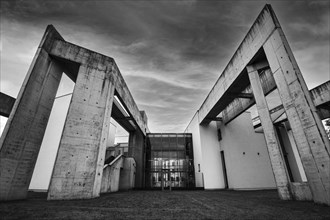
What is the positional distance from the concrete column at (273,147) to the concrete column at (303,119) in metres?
1.24

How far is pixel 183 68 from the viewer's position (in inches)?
548

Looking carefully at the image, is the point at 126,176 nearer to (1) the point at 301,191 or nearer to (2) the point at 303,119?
(1) the point at 301,191

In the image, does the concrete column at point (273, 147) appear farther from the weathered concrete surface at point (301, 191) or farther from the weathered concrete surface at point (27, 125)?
the weathered concrete surface at point (27, 125)

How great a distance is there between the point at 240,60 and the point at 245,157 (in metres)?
10.9

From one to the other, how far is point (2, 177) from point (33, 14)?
8222 mm

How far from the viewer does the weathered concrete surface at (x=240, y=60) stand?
7.72 m

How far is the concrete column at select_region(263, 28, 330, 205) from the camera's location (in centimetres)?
514

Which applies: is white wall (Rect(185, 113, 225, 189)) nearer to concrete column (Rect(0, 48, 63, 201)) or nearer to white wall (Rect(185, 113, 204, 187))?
white wall (Rect(185, 113, 204, 187))

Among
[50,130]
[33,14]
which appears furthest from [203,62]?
[50,130]

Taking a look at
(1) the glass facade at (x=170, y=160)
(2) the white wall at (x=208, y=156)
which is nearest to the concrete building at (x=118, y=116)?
(2) the white wall at (x=208, y=156)

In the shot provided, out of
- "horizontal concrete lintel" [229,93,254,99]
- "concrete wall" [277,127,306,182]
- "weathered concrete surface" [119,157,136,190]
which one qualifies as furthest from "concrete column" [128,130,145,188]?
"concrete wall" [277,127,306,182]

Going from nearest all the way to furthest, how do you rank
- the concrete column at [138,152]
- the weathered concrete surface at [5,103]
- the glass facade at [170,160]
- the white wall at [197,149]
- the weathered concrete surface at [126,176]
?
the weathered concrete surface at [5,103], the weathered concrete surface at [126,176], the white wall at [197,149], the concrete column at [138,152], the glass facade at [170,160]

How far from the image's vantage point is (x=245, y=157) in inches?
625

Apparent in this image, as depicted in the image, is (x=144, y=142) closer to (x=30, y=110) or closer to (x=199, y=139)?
(x=199, y=139)
